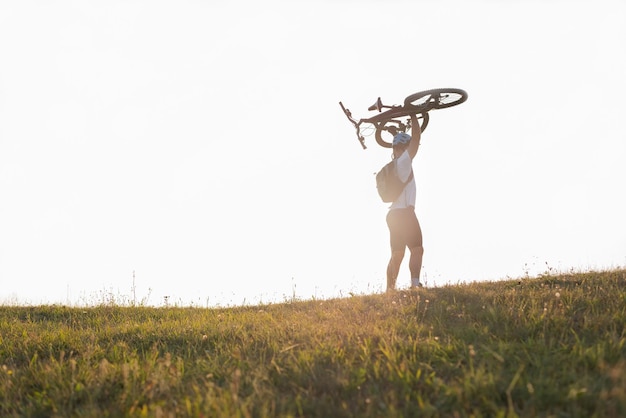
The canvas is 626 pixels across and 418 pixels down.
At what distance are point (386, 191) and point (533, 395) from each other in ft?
17.4

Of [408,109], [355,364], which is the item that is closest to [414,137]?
[408,109]

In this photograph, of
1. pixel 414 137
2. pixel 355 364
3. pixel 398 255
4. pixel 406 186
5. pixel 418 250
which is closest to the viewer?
pixel 355 364

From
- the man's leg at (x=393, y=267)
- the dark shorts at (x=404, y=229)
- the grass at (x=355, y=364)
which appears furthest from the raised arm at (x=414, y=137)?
the grass at (x=355, y=364)

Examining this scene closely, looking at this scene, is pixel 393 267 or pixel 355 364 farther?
pixel 393 267

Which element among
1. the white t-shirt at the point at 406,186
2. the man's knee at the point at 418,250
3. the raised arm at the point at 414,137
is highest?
the raised arm at the point at 414,137

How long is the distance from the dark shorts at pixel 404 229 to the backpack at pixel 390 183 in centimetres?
25

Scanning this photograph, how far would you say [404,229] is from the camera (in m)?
7.77

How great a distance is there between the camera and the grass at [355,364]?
285cm

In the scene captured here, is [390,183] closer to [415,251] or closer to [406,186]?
[406,186]

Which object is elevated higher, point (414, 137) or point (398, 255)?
point (414, 137)

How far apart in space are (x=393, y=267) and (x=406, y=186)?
1338mm

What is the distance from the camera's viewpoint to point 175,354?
4395mm

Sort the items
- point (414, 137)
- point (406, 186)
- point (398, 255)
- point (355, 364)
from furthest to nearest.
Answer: point (414, 137), point (398, 255), point (406, 186), point (355, 364)

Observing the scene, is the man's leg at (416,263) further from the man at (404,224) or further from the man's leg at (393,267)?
the man's leg at (393,267)
